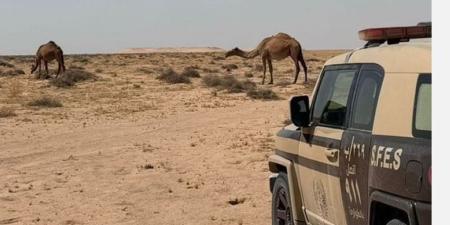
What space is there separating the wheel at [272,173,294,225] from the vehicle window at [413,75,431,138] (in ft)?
8.81

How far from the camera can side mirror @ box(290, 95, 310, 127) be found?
6273 millimetres

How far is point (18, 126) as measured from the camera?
2141cm

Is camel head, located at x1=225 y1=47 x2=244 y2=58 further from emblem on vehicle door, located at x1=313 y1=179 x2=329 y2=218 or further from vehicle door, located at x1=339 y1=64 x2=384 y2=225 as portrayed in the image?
vehicle door, located at x1=339 y1=64 x2=384 y2=225

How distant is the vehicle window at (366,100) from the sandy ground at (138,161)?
421 centimetres

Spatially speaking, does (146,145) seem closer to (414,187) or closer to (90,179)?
(90,179)

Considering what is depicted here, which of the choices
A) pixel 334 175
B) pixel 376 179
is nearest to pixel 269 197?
pixel 334 175

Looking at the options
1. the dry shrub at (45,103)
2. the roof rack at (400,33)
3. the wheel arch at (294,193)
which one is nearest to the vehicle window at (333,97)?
the roof rack at (400,33)

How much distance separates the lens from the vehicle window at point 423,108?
13.9ft

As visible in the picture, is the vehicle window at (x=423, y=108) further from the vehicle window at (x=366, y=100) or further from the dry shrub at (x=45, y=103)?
the dry shrub at (x=45, y=103)

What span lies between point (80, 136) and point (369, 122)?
1475 centimetres

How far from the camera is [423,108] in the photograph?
14.3ft

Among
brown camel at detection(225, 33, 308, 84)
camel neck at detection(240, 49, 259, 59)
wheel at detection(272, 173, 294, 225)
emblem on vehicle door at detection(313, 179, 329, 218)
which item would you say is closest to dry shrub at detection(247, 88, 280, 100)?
brown camel at detection(225, 33, 308, 84)

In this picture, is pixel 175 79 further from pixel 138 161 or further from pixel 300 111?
pixel 300 111

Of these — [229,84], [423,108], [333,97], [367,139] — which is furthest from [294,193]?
[229,84]
